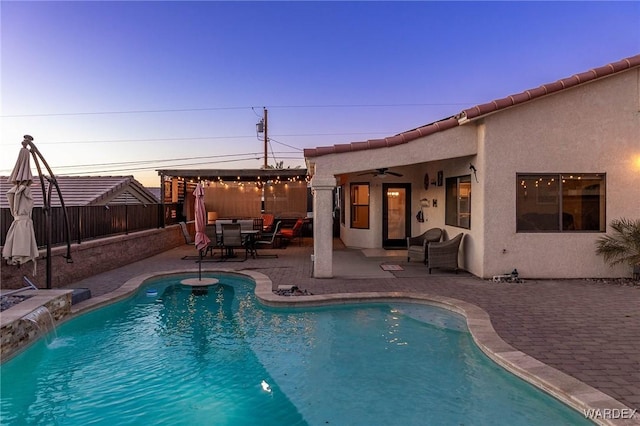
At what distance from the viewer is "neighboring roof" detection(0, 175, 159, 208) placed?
14.3m

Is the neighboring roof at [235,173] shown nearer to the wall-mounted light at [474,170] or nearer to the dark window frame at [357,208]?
the dark window frame at [357,208]

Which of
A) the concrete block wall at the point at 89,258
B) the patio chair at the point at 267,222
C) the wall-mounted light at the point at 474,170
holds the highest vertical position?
the wall-mounted light at the point at 474,170

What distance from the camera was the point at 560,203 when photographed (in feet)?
29.2

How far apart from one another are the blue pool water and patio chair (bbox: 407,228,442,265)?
141 inches

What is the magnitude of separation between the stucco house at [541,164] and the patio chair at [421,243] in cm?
170

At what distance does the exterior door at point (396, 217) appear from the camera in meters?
14.3

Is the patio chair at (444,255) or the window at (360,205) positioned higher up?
the window at (360,205)

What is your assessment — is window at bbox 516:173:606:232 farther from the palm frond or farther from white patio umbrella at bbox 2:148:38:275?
white patio umbrella at bbox 2:148:38:275

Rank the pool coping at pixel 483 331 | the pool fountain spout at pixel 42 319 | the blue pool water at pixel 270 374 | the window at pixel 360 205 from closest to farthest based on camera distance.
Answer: the pool coping at pixel 483 331
the blue pool water at pixel 270 374
the pool fountain spout at pixel 42 319
the window at pixel 360 205

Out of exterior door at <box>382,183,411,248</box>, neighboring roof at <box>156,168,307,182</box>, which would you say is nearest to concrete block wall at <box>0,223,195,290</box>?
neighboring roof at <box>156,168,307,182</box>

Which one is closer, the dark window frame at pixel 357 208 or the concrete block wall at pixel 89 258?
the concrete block wall at pixel 89 258

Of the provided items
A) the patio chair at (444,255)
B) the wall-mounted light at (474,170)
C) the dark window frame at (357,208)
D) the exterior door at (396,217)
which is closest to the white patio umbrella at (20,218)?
the patio chair at (444,255)

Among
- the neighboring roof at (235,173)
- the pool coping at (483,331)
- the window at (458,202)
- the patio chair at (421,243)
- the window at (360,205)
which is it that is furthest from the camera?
the neighboring roof at (235,173)

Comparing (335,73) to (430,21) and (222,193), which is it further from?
(222,193)
